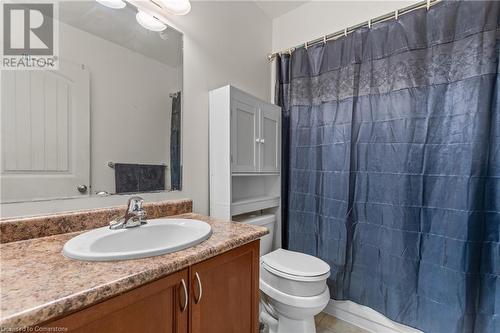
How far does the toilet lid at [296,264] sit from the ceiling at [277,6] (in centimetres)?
195

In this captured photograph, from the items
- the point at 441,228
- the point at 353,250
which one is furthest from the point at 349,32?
the point at 353,250

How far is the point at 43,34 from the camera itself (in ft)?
2.94

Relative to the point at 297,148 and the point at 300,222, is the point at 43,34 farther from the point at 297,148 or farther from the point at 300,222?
the point at 300,222

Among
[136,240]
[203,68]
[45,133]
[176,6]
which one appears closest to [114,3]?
[176,6]

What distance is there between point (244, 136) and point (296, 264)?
0.86 metres

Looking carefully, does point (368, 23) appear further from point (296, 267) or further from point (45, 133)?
point (45, 133)

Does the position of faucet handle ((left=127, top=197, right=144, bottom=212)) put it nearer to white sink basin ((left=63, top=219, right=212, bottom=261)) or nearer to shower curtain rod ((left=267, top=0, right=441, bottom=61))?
white sink basin ((left=63, top=219, right=212, bottom=261))

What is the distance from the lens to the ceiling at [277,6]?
6.26ft

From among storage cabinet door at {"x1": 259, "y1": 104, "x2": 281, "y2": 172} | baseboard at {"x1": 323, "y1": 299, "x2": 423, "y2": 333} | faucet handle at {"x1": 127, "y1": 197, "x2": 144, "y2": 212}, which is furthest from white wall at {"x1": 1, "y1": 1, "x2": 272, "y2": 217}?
baseboard at {"x1": 323, "y1": 299, "x2": 423, "y2": 333}

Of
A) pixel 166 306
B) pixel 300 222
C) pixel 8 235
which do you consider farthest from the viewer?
pixel 300 222

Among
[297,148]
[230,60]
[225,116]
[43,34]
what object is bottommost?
[297,148]

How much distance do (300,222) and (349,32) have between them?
143cm

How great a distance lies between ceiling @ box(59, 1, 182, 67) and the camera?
3.21ft

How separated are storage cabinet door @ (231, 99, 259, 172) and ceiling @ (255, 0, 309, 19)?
0.96 meters
